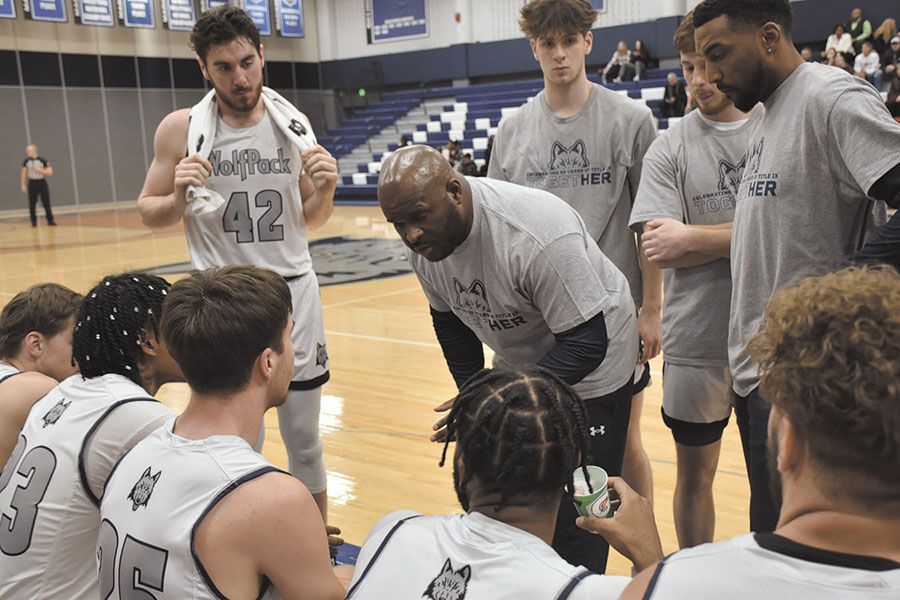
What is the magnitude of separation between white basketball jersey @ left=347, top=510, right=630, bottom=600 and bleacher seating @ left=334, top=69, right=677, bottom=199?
669 inches

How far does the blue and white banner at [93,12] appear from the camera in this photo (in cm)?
2064

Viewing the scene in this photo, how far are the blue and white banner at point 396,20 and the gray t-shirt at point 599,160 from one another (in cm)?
2235

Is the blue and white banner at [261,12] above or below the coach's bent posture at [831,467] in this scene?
above

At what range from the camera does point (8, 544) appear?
1925mm

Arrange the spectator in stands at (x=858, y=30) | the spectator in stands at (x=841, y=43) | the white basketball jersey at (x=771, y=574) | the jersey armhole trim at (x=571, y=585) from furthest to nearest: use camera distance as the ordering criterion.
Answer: the spectator in stands at (x=858, y=30)
the spectator in stands at (x=841, y=43)
the jersey armhole trim at (x=571, y=585)
the white basketball jersey at (x=771, y=574)

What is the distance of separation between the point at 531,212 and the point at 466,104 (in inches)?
794

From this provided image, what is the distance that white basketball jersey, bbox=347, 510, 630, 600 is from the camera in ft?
4.21

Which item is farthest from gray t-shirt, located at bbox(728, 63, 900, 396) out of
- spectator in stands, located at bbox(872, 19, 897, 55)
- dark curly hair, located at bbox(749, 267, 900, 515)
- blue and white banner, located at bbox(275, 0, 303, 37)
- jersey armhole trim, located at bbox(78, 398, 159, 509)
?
blue and white banner, located at bbox(275, 0, 303, 37)

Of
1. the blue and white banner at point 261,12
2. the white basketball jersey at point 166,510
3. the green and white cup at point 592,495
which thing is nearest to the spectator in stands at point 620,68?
the blue and white banner at point 261,12

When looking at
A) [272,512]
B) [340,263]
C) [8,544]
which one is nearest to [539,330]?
[272,512]

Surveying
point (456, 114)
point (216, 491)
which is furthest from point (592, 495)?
point (456, 114)

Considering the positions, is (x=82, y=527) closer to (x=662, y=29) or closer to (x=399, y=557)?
(x=399, y=557)

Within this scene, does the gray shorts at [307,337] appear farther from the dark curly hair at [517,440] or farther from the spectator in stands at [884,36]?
the spectator in stands at [884,36]

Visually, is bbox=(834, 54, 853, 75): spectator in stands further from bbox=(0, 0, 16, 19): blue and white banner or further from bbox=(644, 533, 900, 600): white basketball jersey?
bbox=(0, 0, 16, 19): blue and white banner
